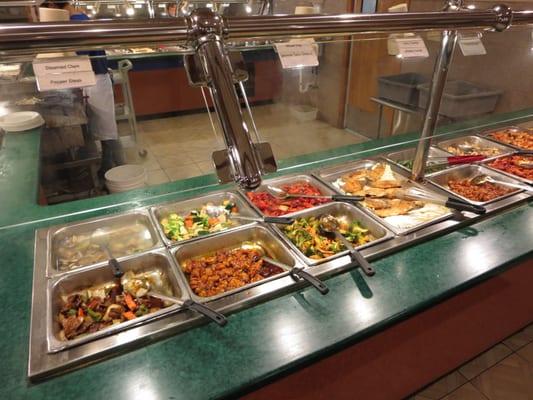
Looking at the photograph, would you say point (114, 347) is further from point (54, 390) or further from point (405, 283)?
point (405, 283)

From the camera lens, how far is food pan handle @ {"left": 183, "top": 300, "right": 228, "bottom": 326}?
87 centimetres

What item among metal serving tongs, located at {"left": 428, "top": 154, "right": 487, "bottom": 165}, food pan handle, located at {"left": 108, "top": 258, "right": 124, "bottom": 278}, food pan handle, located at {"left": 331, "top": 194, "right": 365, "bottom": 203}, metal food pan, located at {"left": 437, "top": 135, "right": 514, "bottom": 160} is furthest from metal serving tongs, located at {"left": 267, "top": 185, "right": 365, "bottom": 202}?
metal food pan, located at {"left": 437, "top": 135, "right": 514, "bottom": 160}

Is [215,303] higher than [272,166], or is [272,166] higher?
[272,166]

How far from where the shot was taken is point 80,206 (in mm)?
1361

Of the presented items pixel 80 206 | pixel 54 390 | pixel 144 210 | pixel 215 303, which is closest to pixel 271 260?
pixel 215 303

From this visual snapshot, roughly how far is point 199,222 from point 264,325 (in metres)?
0.51

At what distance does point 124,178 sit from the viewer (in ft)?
5.86

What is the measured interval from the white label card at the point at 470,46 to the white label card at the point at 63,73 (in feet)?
4.10

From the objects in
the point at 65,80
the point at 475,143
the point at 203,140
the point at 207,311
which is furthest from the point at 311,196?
the point at 203,140

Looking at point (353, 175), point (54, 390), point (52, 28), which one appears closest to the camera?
point (52, 28)

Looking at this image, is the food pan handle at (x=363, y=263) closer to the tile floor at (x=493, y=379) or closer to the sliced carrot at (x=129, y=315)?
the sliced carrot at (x=129, y=315)

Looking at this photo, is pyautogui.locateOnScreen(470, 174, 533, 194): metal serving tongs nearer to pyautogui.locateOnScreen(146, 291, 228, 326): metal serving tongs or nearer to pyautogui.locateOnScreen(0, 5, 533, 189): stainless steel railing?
pyautogui.locateOnScreen(0, 5, 533, 189): stainless steel railing

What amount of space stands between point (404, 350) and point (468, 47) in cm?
108

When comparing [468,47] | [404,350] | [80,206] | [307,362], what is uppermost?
[468,47]
